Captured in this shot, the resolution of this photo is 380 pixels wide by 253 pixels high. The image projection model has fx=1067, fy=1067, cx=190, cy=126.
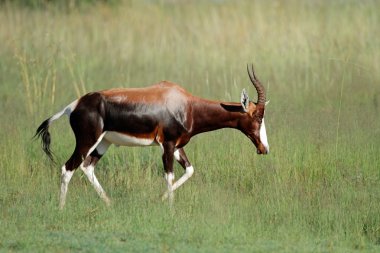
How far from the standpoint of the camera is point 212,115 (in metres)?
10.8

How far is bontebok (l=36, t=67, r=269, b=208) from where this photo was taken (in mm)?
10375

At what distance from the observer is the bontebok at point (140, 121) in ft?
34.0

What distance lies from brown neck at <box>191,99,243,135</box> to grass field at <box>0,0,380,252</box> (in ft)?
2.04

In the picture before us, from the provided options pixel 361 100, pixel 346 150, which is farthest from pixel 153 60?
pixel 346 150

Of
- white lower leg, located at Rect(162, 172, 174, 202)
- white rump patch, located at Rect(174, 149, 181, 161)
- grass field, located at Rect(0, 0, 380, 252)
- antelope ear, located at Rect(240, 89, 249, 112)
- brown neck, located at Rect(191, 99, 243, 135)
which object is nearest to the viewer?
grass field, located at Rect(0, 0, 380, 252)

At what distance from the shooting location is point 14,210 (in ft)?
32.5

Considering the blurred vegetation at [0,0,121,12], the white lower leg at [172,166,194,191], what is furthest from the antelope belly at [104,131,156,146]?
the blurred vegetation at [0,0,121,12]

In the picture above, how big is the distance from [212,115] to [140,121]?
78 cm

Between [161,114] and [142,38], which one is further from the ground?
[161,114]

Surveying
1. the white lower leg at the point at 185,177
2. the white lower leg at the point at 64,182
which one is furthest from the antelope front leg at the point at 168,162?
the white lower leg at the point at 64,182

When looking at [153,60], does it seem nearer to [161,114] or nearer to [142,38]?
[142,38]

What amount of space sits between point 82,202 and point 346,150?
3361mm

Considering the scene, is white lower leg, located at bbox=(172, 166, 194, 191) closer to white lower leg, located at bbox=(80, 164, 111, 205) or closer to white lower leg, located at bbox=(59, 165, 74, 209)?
white lower leg, located at bbox=(80, 164, 111, 205)

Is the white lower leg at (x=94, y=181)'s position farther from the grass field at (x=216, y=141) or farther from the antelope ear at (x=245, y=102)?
the antelope ear at (x=245, y=102)
